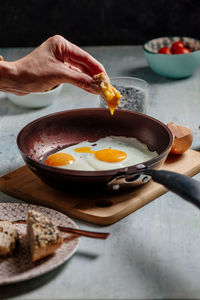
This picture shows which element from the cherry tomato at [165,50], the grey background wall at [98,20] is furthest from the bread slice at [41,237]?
the grey background wall at [98,20]

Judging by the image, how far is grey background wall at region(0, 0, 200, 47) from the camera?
3.47 metres

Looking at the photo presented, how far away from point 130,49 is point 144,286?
8.53ft

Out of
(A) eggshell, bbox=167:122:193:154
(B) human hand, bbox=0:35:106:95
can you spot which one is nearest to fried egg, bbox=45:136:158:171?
(A) eggshell, bbox=167:122:193:154

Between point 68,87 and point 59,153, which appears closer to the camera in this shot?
point 59,153

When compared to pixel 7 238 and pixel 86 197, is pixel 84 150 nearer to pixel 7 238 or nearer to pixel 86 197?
pixel 86 197

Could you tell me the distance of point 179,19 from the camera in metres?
3.49

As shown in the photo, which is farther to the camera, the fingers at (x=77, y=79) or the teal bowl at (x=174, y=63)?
the teal bowl at (x=174, y=63)

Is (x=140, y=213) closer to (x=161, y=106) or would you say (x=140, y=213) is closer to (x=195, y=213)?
(x=195, y=213)

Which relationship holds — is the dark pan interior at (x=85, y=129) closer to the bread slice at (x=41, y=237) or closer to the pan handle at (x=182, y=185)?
the pan handle at (x=182, y=185)

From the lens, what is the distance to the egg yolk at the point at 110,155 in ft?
5.48

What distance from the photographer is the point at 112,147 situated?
5.92 ft

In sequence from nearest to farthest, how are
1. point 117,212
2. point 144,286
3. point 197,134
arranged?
point 144,286, point 117,212, point 197,134

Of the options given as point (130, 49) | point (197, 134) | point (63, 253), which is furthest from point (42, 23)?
point (63, 253)

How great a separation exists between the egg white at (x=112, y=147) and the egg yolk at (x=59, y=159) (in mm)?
20
